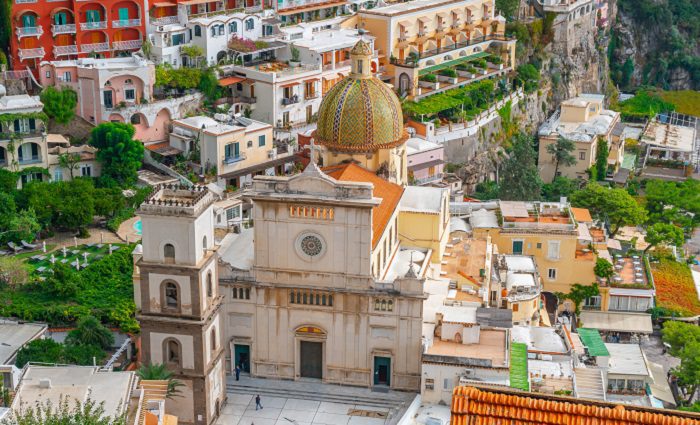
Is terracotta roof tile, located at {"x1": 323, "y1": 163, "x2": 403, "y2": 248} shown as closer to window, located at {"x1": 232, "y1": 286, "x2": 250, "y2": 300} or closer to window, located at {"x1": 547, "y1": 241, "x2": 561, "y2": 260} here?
window, located at {"x1": 232, "y1": 286, "x2": 250, "y2": 300}

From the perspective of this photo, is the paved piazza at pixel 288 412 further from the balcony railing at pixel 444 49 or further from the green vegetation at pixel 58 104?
the balcony railing at pixel 444 49

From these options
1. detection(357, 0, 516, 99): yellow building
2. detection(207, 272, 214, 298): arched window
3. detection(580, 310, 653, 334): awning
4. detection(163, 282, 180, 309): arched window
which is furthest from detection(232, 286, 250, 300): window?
detection(357, 0, 516, 99): yellow building

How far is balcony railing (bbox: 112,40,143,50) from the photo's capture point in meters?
87.0

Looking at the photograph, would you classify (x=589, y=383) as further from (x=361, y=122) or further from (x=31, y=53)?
(x=31, y=53)

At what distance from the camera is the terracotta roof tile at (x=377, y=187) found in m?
56.5

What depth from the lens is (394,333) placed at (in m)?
53.7

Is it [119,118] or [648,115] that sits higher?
[119,118]

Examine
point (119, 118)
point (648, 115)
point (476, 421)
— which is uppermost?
point (476, 421)

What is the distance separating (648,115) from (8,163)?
72016 mm

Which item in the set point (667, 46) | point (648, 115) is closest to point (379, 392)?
point (648, 115)

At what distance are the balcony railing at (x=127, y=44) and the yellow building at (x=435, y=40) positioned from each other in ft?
71.7

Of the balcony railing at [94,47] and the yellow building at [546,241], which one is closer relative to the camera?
the yellow building at [546,241]

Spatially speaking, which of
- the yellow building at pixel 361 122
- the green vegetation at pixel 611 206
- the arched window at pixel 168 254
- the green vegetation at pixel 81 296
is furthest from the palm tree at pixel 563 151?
the arched window at pixel 168 254

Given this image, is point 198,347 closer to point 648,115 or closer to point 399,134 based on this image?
point 399,134
